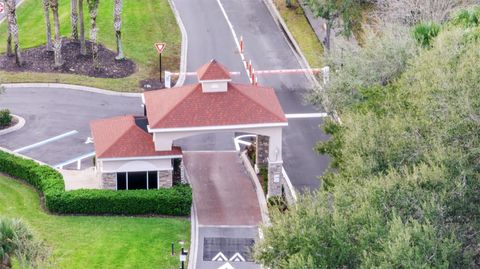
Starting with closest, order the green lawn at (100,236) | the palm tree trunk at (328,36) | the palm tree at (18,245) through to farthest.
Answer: the palm tree at (18,245) → the green lawn at (100,236) → the palm tree trunk at (328,36)

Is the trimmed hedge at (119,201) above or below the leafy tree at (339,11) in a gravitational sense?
below

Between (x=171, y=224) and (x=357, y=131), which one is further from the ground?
(x=357, y=131)

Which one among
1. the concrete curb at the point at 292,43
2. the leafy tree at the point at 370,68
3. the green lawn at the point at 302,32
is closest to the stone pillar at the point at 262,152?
the leafy tree at the point at 370,68

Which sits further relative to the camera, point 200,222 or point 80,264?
point 200,222

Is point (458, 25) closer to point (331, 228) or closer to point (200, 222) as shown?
point (200, 222)

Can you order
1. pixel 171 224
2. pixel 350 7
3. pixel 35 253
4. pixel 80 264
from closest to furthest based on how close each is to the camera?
pixel 35 253, pixel 80 264, pixel 171 224, pixel 350 7

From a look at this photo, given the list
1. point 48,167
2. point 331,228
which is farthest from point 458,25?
point 48,167

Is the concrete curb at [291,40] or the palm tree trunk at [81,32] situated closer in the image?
the palm tree trunk at [81,32]

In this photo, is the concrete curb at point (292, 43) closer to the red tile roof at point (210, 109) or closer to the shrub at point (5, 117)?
the red tile roof at point (210, 109)

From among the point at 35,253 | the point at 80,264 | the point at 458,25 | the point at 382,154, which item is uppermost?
the point at 458,25
